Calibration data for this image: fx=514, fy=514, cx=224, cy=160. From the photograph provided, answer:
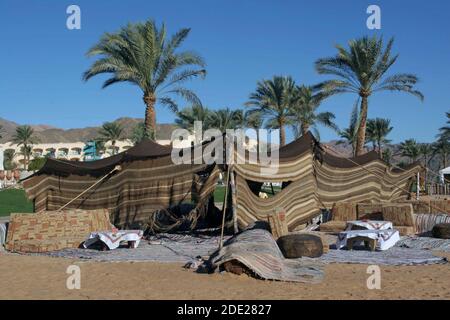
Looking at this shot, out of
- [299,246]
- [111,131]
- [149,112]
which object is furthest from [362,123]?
[111,131]

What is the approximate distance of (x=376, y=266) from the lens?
922 centimetres

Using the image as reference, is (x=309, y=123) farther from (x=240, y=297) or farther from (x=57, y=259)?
(x=240, y=297)

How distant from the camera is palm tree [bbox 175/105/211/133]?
153 feet

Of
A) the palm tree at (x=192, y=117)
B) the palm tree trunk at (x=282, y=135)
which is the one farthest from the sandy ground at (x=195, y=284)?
the palm tree at (x=192, y=117)

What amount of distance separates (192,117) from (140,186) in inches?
1325

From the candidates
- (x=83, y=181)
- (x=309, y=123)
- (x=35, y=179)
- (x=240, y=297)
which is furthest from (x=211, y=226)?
(x=309, y=123)

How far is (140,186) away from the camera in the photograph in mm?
13984

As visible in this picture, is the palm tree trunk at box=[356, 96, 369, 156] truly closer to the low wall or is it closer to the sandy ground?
the low wall

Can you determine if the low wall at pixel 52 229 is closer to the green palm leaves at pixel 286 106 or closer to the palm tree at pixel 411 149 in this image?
the green palm leaves at pixel 286 106

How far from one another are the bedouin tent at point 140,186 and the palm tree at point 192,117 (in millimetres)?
31134

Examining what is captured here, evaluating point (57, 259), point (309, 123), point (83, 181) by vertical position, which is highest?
point (309, 123)

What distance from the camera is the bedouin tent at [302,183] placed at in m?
13.1
